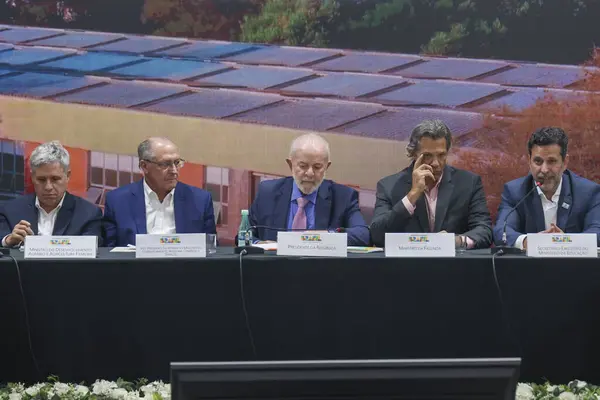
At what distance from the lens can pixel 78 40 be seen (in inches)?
199

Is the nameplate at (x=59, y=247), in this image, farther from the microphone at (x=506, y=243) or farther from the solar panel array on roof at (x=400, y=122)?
the solar panel array on roof at (x=400, y=122)

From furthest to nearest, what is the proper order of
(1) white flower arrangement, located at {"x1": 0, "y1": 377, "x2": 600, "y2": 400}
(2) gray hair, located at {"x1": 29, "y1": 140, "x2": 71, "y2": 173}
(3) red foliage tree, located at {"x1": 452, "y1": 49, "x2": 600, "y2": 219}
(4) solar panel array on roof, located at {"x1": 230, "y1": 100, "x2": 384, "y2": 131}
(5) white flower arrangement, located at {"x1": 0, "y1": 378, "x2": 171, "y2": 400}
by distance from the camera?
(4) solar panel array on roof, located at {"x1": 230, "y1": 100, "x2": 384, "y2": 131}
(3) red foliage tree, located at {"x1": 452, "y1": 49, "x2": 600, "y2": 219}
(2) gray hair, located at {"x1": 29, "y1": 140, "x2": 71, "y2": 173}
(5) white flower arrangement, located at {"x1": 0, "y1": 378, "x2": 171, "y2": 400}
(1) white flower arrangement, located at {"x1": 0, "y1": 377, "x2": 600, "y2": 400}

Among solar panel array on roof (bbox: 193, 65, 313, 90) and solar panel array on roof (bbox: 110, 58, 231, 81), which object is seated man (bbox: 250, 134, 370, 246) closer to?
solar panel array on roof (bbox: 193, 65, 313, 90)

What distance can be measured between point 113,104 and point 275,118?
0.88 meters

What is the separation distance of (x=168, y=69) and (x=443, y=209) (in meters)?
1.98

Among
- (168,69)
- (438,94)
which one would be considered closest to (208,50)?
(168,69)

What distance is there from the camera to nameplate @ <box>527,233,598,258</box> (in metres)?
3.02

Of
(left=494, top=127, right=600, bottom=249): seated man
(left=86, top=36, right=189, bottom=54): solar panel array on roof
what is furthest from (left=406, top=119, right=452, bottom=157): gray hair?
(left=86, top=36, right=189, bottom=54): solar panel array on roof

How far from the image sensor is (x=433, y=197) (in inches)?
150

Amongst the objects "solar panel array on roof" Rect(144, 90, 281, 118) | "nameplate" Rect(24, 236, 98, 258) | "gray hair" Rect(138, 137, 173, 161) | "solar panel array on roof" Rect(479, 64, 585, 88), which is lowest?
"nameplate" Rect(24, 236, 98, 258)

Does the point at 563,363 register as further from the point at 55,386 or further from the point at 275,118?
the point at 275,118

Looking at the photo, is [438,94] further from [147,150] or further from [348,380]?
[348,380]

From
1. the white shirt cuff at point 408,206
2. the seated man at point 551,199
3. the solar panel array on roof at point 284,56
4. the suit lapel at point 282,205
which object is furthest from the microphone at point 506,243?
the solar panel array on roof at point 284,56

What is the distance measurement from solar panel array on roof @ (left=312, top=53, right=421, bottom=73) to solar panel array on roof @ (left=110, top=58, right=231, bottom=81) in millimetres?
571
